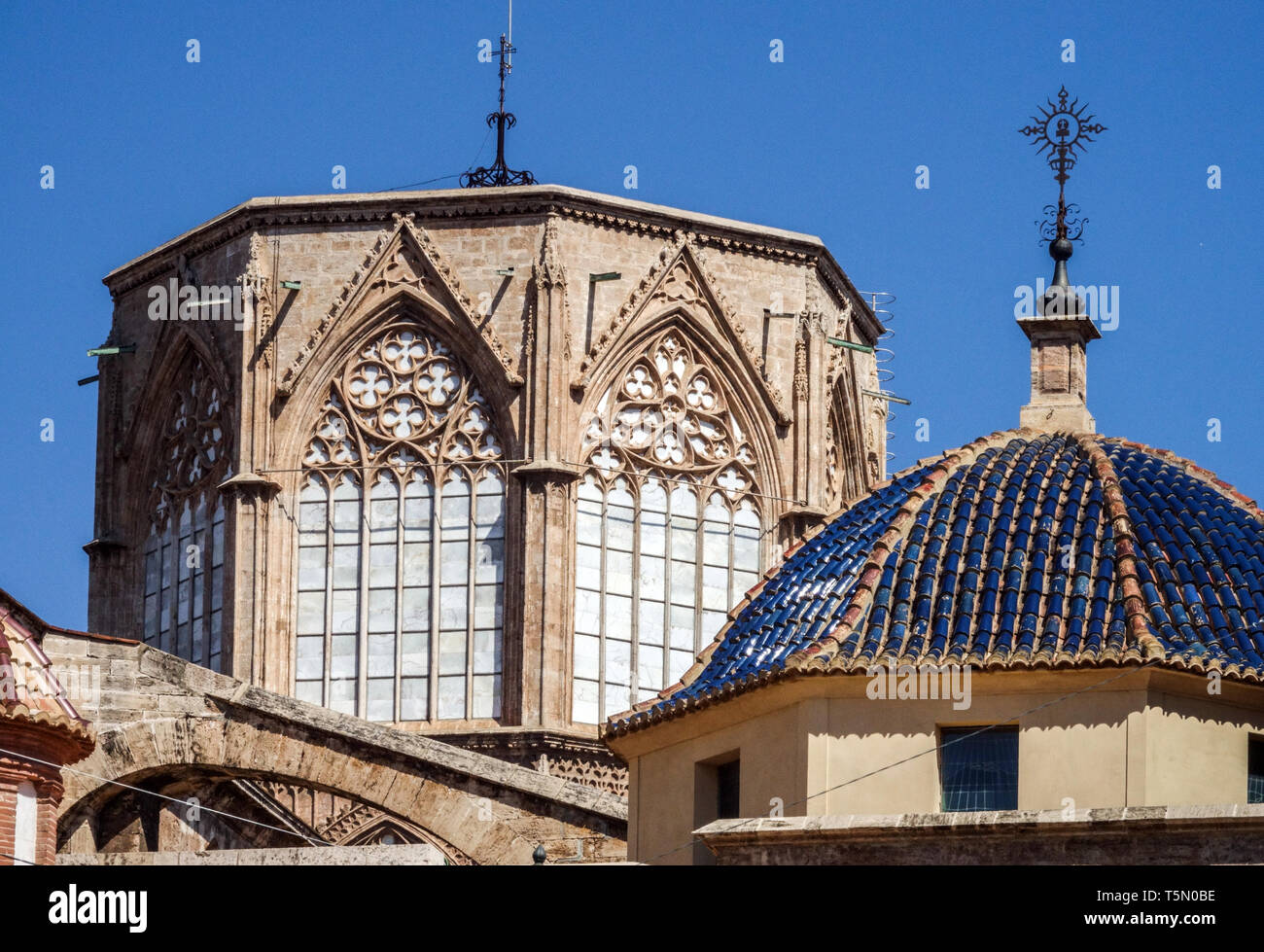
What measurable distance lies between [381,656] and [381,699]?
71 cm

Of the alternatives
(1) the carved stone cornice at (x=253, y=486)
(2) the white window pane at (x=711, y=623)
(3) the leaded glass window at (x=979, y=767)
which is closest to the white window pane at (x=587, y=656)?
(2) the white window pane at (x=711, y=623)

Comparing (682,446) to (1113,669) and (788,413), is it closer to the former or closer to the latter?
(788,413)

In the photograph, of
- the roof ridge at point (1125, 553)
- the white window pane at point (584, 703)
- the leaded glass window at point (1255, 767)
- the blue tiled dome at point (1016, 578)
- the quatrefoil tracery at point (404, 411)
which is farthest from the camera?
the quatrefoil tracery at point (404, 411)

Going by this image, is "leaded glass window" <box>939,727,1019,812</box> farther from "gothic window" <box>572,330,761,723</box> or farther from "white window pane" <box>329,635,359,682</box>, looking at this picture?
"white window pane" <box>329,635,359,682</box>

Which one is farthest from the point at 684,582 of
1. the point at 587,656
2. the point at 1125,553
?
the point at 1125,553

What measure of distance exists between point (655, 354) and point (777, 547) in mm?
3328

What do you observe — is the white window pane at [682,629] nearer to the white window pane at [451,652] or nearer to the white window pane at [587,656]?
the white window pane at [587,656]

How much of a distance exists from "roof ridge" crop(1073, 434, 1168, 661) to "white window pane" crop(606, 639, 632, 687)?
54.8 feet

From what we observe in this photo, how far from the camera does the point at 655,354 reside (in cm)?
5369

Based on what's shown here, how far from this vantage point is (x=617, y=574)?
52500 millimetres

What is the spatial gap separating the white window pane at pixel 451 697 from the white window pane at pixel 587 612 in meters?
1.83

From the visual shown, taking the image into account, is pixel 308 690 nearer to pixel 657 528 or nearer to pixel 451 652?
pixel 451 652

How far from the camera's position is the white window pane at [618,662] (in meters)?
51.8
